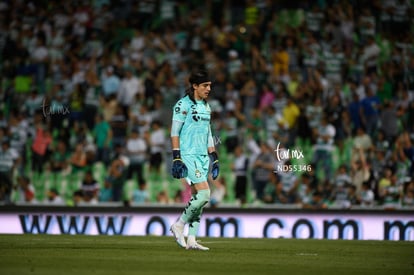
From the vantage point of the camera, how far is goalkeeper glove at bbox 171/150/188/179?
41.7 feet

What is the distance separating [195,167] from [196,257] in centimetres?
130

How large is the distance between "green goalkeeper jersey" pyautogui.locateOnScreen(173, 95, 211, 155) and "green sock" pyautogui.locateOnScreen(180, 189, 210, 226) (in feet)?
1.80

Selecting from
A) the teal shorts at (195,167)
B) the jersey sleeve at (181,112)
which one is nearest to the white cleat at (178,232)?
the teal shorts at (195,167)

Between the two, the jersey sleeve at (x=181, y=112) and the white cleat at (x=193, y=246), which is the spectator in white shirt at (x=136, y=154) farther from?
the jersey sleeve at (x=181, y=112)

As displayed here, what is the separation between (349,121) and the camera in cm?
2159

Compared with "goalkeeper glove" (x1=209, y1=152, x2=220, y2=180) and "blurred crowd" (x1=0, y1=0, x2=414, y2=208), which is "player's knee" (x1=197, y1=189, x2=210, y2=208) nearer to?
"goalkeeper glove" (x1=209, y1=152, x2=220, y2=180)

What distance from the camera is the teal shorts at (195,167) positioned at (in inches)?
508

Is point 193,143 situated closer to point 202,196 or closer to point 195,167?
point 195,167

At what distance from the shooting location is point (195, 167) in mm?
12922

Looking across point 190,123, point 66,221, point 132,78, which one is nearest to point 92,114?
point 132,78

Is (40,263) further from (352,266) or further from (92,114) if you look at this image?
(92,114)

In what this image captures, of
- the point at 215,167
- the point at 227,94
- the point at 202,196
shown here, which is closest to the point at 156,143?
the point at 227,94

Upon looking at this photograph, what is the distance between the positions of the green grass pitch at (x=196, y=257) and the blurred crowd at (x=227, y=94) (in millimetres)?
4558

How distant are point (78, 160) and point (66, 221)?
5.38 feet
